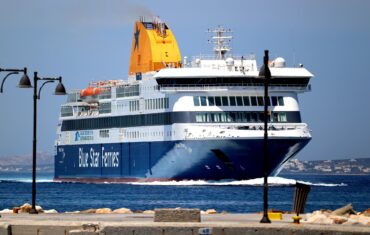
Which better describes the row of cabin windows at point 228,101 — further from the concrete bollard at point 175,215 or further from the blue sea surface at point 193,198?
the concrete bollard at point 175,215

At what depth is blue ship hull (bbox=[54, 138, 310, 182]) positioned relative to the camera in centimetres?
8119

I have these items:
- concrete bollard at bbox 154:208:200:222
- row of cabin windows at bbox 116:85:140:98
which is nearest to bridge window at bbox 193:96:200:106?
row of cabin windows at bbox 116:85:140:98

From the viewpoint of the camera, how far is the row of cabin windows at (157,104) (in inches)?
3359

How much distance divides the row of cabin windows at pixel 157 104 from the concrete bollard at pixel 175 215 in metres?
55.8

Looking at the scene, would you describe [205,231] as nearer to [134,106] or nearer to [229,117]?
[229,117]

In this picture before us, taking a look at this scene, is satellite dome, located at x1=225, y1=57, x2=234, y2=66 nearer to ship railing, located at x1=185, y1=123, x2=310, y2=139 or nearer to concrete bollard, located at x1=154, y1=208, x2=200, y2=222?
ship railing, located at x1=185, y1=123, x2=310, y2=139

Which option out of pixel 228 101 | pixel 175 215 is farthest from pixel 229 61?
pixel 175 215

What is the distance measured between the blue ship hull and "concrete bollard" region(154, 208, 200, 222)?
51.0 m

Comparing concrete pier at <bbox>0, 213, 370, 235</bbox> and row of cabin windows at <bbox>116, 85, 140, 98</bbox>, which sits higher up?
row of cabin windows at <bbox>116, 85, 140, 98</bbox>

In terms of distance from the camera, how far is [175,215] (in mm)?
28984

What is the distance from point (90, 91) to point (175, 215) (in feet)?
243

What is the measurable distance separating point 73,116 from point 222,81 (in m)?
24.5

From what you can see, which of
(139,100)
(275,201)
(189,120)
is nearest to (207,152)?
(189,120)

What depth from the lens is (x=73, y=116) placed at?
345ft
